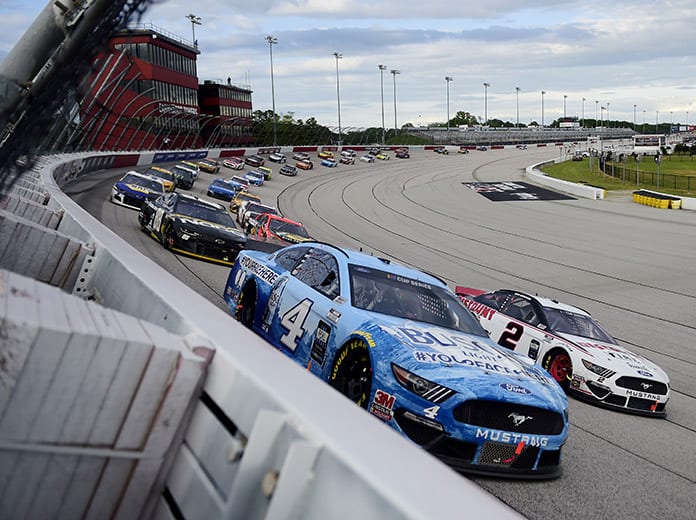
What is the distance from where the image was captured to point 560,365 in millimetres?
10320

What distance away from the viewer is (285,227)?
787 inches

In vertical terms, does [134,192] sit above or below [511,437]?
above

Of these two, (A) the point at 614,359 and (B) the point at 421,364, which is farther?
(A) the point at 614,359

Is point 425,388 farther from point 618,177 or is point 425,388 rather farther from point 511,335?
point 618,177

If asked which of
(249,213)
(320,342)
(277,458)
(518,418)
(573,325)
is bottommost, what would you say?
(573,325)

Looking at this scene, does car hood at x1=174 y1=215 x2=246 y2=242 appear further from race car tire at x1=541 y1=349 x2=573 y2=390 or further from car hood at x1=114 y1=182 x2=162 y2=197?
car hood at x1=114 y1=182 x2=162 y2=197

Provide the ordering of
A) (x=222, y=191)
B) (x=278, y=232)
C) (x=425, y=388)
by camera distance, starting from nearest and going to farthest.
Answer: (x=425, y=388) < (x=278, y=232) < (x=222, y=191)

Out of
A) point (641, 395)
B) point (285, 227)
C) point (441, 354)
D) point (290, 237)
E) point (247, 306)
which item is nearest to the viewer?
point (441, 354)

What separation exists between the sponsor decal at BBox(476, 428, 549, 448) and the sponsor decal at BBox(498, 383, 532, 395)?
1.04 feet

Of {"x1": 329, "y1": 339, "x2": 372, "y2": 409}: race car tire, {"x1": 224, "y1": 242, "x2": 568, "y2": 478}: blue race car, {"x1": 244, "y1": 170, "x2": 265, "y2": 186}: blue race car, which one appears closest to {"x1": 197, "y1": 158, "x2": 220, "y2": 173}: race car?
{"x1": 244, "y1": 170, "x2": 265, "y2": 186}: blue race car

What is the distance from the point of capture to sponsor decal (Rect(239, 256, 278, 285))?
8578mm

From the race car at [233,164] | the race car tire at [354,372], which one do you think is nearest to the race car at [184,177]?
the race car at [233,164]

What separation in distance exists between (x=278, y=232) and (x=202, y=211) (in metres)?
2.27

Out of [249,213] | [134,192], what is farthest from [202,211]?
[134,192]
